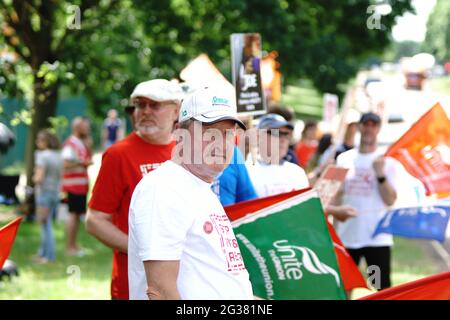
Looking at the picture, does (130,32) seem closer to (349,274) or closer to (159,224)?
(349,274)

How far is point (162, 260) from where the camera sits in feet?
12.2

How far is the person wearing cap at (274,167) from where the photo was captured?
716cm

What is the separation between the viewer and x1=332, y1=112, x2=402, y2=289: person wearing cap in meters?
8.85

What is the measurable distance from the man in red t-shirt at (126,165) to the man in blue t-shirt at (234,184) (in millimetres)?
497

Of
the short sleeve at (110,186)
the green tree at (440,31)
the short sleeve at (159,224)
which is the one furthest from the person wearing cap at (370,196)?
the green tree at (440,31)

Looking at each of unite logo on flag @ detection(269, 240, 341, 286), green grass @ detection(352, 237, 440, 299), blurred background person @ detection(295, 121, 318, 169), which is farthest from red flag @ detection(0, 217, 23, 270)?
blurred background person @ detection(295, 121, 318, 169)

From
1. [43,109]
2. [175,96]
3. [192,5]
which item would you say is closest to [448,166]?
[175,96]

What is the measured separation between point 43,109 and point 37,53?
135 centimetres

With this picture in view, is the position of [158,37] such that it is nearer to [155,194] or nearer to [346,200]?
[346,200]

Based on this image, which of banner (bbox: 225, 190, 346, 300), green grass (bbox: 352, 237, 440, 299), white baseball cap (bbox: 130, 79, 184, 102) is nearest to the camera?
white baseball cap (bbox: 130, 79, 184, 102)

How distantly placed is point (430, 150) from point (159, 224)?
4.71 metres

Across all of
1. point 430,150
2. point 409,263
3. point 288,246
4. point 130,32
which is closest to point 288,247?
point 288,246

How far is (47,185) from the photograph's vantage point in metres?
13.1

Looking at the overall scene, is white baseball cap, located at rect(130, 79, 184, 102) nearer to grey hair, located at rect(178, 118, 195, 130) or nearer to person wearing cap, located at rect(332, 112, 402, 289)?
grey hair, located at rect(178, 118, 195, 130)
